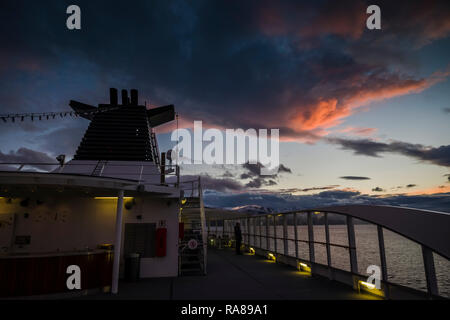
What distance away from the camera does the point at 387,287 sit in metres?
6.86

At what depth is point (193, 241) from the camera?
1140 centimetres

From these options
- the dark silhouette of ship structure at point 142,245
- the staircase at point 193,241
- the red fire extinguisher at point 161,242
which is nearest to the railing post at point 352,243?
the dark silhouette of ship structure at point 142,245

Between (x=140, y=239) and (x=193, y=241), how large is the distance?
6.83 feet

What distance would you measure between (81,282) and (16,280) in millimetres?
1610

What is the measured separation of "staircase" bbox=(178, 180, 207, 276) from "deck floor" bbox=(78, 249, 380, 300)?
2.15 ft

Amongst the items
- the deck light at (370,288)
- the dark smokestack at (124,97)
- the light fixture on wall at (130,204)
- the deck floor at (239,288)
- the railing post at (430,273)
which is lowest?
the deck floor at (239,288)

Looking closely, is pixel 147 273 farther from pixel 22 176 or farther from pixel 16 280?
pixel 22 176

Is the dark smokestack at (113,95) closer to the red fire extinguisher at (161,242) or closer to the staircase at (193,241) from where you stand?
the staircase at (193,241)

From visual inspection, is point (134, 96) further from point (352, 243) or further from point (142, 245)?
point (352, 243)

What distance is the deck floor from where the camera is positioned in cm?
757

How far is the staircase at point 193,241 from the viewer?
36.6 ft

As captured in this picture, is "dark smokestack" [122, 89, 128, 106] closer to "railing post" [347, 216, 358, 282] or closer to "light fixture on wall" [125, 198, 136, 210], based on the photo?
"light fixture on wall" [125, 198, 136, 210]

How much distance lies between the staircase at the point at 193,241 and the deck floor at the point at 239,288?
2.15 feet
